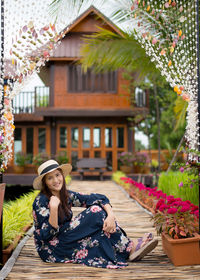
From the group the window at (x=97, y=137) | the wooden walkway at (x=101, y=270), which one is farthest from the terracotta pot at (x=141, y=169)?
the wooden walkway at (x=101, y=270)

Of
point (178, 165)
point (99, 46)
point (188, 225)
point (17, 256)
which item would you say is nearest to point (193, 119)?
point (178, 165)

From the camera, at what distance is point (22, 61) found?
3.31 metres

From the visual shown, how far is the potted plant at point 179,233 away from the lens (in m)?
2.91

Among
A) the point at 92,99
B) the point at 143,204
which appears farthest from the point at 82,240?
the point at 92,99

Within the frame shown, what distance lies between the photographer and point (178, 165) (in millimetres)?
3568

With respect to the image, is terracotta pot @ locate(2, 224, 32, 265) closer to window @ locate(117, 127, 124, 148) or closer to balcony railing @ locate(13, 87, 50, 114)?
balcony railing @ locate(13, 87, 50, 114)

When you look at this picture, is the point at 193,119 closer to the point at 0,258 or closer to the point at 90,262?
the point at 90,262

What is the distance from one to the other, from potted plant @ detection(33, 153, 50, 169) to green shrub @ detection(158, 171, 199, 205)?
7331 mm

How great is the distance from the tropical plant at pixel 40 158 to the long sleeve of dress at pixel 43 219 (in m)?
10.1

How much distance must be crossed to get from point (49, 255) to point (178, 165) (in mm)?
1600

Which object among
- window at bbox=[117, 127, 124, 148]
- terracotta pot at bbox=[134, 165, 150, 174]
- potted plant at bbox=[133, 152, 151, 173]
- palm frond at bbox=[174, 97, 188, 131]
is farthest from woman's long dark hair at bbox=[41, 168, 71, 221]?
window at bbox=[117, 127, 124, 148]

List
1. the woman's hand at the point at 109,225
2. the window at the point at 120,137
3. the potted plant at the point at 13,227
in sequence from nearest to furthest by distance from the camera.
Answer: the woman's hand at the point at 109,225, the potted plant at the point at 13,227, the window at the point at 120,137

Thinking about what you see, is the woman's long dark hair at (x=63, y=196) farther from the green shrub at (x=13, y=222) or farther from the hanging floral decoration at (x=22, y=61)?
the green shrub at (x=13, y=222)

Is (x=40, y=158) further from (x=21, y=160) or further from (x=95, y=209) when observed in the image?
(x=95, y=209)
